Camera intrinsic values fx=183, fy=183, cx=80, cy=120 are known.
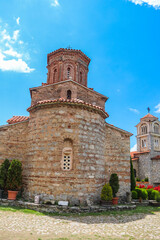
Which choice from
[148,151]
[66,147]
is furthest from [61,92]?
[148,151]

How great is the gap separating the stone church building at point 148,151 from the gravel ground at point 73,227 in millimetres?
20127

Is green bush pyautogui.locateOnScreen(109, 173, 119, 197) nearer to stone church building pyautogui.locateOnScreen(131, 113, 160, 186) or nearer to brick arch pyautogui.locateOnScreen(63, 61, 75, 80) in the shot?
brick arch pyautogui.locateOnScreen(63, 61, 75, 80)

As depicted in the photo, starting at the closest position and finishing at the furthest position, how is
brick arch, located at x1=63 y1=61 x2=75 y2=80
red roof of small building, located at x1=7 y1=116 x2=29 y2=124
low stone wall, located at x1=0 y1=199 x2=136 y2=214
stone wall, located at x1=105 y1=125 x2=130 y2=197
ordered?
1. low stone wall, located at x1=0 y1=199 x2=136 y2=214
2. stone wall, located at x1=105 y1=125 x2=130 y2=197
3. red roof of small building, located at x1=7 y1=116 x2=29 y2=124
4. brick arch, located at x1=63 y1=61 x2=75 y2=80

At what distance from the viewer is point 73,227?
5.60m

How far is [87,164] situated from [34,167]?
2.43 metres

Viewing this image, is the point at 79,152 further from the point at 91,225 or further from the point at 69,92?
the point at 69,92

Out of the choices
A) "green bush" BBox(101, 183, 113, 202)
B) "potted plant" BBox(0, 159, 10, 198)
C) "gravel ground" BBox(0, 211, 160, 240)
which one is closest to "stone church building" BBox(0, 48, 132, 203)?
"green bush" BBox(101, 183, 113, 202)

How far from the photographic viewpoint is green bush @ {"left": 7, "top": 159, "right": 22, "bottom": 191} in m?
8.38

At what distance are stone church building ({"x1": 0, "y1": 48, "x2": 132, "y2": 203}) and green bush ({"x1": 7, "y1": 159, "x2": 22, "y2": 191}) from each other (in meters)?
0.37

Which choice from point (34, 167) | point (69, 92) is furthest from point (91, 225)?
point (69, 92)

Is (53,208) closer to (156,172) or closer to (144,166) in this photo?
(156,172)

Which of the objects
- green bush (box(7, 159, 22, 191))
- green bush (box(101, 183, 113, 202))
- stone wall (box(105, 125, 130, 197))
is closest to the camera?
green bush (box(101, 183, 113, 202))

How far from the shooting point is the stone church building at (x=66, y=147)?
7930 mm

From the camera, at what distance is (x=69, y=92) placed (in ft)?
34.1
